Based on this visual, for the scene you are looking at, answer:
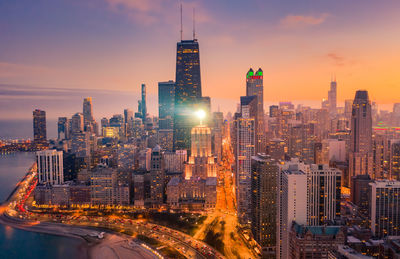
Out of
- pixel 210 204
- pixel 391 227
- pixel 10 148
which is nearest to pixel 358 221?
pixel 391 227

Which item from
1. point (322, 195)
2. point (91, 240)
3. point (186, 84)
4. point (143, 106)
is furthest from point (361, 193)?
point (143, 106)

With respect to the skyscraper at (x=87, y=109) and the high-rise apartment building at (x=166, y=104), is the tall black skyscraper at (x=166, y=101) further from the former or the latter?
the skyscraper at (x=87, y=109)

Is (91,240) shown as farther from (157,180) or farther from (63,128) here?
(63,128)

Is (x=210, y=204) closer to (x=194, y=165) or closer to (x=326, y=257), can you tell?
(x=194, y=165)

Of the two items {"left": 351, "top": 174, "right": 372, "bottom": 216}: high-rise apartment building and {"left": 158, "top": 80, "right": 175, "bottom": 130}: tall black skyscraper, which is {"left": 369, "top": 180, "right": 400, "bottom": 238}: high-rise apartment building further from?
{"left": 158, "top": 80, "right": 175, "bottom": 130}: tall black skyscraper

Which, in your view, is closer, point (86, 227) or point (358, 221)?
point (358, 221)

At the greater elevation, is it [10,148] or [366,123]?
[366,123]

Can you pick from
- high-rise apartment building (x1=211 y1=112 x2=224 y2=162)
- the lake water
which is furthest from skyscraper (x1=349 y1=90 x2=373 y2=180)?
the lake water
